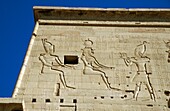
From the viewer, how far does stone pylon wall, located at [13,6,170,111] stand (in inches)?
371

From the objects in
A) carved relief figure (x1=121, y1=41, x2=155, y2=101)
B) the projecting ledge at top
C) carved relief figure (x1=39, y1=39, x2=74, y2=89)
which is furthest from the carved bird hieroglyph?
carved relief figure (x1=39, y1=39, x2=74, y2=89)

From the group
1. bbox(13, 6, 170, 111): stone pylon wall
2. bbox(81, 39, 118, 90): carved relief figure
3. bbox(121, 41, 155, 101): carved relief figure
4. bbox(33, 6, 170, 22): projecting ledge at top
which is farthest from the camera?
bbox(33, 6, 170, 22): projecting ledge at top

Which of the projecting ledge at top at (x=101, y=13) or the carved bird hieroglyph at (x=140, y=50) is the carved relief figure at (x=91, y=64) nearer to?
the carved bird hieroglyph at (x=140, y=50)

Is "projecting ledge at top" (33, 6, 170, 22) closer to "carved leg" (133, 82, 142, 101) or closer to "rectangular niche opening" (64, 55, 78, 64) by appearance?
"rectangular niche opening" (64, 55, 78, 64)

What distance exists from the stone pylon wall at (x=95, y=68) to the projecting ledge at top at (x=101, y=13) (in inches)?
16.9

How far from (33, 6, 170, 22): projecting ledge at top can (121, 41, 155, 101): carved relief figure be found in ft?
5.58

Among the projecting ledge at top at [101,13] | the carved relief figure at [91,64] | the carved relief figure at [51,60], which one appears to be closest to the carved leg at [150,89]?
the carved relief figure at [91,64]

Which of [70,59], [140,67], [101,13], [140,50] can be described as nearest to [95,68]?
[70,59]

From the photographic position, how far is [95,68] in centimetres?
1062

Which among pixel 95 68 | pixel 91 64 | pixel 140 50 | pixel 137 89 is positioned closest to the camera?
pixel 137 89

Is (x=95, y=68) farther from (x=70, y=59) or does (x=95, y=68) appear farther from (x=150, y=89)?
(x=150, y=89)

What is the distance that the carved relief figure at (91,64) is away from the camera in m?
10.4

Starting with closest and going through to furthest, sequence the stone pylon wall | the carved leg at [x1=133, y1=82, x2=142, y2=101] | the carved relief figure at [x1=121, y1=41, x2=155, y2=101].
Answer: the stone pylon wall < the carved leg at [x1=133, y1=82, x2=142, y2=101] < the carved relief figure at [x1=121, y1=41, x2=155, y2=101]

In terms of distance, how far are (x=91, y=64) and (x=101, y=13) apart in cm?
278
